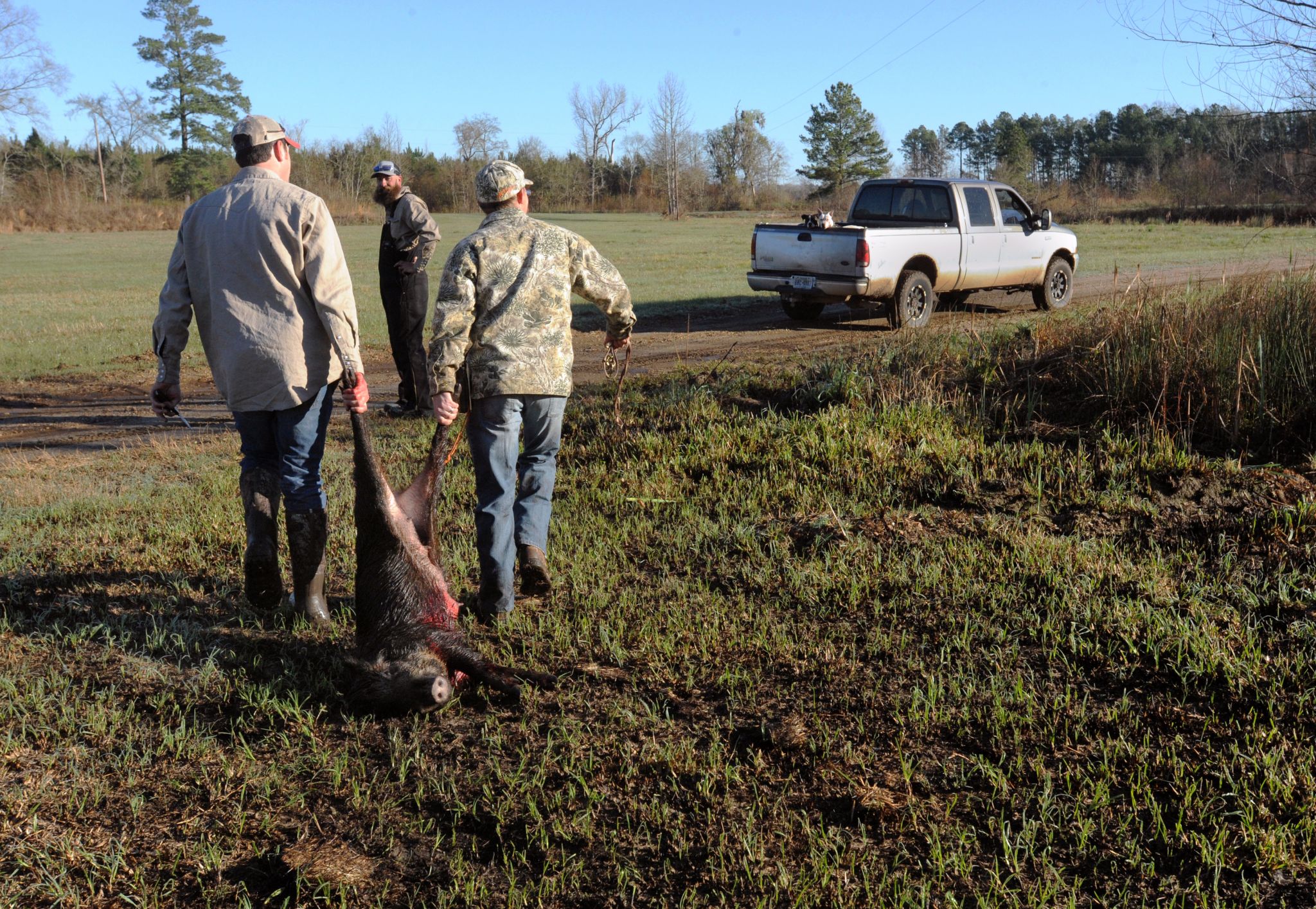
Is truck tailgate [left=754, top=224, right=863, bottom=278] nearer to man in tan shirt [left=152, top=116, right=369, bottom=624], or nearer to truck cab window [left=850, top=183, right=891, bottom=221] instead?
truck cab window [left=850, top=183, right=891, bottom=221]

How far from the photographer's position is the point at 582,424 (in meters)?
8.05

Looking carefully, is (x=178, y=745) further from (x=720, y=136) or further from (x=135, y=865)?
(x=720, y=136)

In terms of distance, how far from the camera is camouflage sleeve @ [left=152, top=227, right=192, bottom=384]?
4.54m

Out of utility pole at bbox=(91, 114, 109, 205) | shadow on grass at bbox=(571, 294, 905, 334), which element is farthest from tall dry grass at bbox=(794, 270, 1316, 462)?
utility pole at bbox=(91, 114, 109, 205)

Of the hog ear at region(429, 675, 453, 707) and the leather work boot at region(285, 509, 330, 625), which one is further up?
the leather work boot at region(285, 509, 330, 625)

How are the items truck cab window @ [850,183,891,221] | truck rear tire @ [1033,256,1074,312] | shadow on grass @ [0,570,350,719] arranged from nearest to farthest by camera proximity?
shadow on grass @ [0,570,350,719], truck cab window @ [850,183,891,221], truck rear tire @ [1033,256,1074,312]

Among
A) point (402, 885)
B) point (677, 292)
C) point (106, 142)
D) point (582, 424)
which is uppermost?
point (106, 142)

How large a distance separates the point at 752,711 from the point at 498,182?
2.59 m

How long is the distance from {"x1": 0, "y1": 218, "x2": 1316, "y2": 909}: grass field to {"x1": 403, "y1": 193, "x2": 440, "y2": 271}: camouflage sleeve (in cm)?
250

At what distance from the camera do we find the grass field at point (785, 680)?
2.95 metres

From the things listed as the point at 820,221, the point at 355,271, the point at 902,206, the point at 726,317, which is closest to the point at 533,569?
the point at 820,221

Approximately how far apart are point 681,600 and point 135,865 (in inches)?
99.6

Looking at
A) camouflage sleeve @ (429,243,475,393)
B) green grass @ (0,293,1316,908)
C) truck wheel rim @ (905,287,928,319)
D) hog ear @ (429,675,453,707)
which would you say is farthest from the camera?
truck wheel rim @ (905,287,928,319)

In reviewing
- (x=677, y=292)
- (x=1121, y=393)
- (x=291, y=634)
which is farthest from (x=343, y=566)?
(x=677, y=292)
